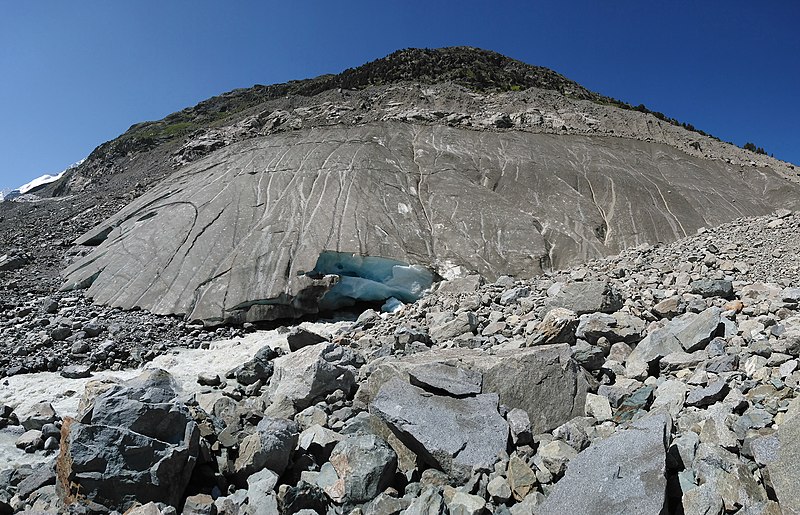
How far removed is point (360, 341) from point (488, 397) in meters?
5.65

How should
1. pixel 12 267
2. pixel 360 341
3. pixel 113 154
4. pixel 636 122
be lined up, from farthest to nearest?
pixel 113 154 < pixel 636 122 < pixel 12 267 < pixel 360 341

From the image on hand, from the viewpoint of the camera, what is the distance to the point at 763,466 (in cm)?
384

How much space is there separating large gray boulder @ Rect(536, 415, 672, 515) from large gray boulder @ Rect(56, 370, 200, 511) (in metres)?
4.10

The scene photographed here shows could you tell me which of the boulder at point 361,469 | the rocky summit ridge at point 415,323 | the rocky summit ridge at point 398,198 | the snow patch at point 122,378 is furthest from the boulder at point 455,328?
the rocky summit ridge at point 398,198

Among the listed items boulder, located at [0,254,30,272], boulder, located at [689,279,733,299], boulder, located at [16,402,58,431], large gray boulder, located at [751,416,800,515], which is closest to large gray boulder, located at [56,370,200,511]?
boulder, located at [16,402,58,431]

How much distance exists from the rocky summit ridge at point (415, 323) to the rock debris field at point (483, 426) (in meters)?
0.03

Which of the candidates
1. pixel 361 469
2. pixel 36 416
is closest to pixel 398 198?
pixel 36 416

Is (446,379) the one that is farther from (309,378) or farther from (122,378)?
(122,378)

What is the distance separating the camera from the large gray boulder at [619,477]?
12.7 feet

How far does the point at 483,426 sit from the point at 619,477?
6.03ft

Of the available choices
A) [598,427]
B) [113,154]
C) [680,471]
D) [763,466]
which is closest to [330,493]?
[598,427]

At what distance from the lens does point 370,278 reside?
18.5 m

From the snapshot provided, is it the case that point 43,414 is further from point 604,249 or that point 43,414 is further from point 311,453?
point 604,249

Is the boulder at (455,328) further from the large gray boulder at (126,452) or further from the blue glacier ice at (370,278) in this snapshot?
the blue glacier ice at (370,278)
